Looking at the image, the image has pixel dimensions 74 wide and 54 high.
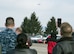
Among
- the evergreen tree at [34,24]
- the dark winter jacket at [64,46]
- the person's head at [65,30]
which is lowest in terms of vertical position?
the dark winter jacket at [64,46]

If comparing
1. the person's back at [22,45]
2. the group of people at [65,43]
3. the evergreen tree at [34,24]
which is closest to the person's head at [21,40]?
the person's back at [22,45]

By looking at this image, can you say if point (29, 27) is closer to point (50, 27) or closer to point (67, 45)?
point (50, 27)

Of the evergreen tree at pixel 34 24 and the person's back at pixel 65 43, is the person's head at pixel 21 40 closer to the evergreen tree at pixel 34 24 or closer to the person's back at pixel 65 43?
the person's back at pixel 65 43

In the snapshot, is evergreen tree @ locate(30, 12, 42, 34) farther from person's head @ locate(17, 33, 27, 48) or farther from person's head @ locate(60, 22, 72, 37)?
person's head @ locate(17, 33, 27, 48)

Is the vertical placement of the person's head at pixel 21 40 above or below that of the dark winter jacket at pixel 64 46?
above

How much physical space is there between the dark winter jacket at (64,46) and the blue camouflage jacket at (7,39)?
170 centimetres

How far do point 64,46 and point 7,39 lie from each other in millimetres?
1955

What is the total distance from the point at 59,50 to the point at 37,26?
255 feet

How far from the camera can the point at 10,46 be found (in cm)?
728

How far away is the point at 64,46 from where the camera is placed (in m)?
5.80

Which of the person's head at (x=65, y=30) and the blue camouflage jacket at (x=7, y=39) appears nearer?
the person's head at (x=65, y=30)

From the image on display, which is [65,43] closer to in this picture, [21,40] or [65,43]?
[65,43]

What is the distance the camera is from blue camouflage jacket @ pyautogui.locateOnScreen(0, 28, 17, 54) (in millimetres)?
7305

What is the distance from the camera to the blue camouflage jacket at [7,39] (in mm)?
7305
